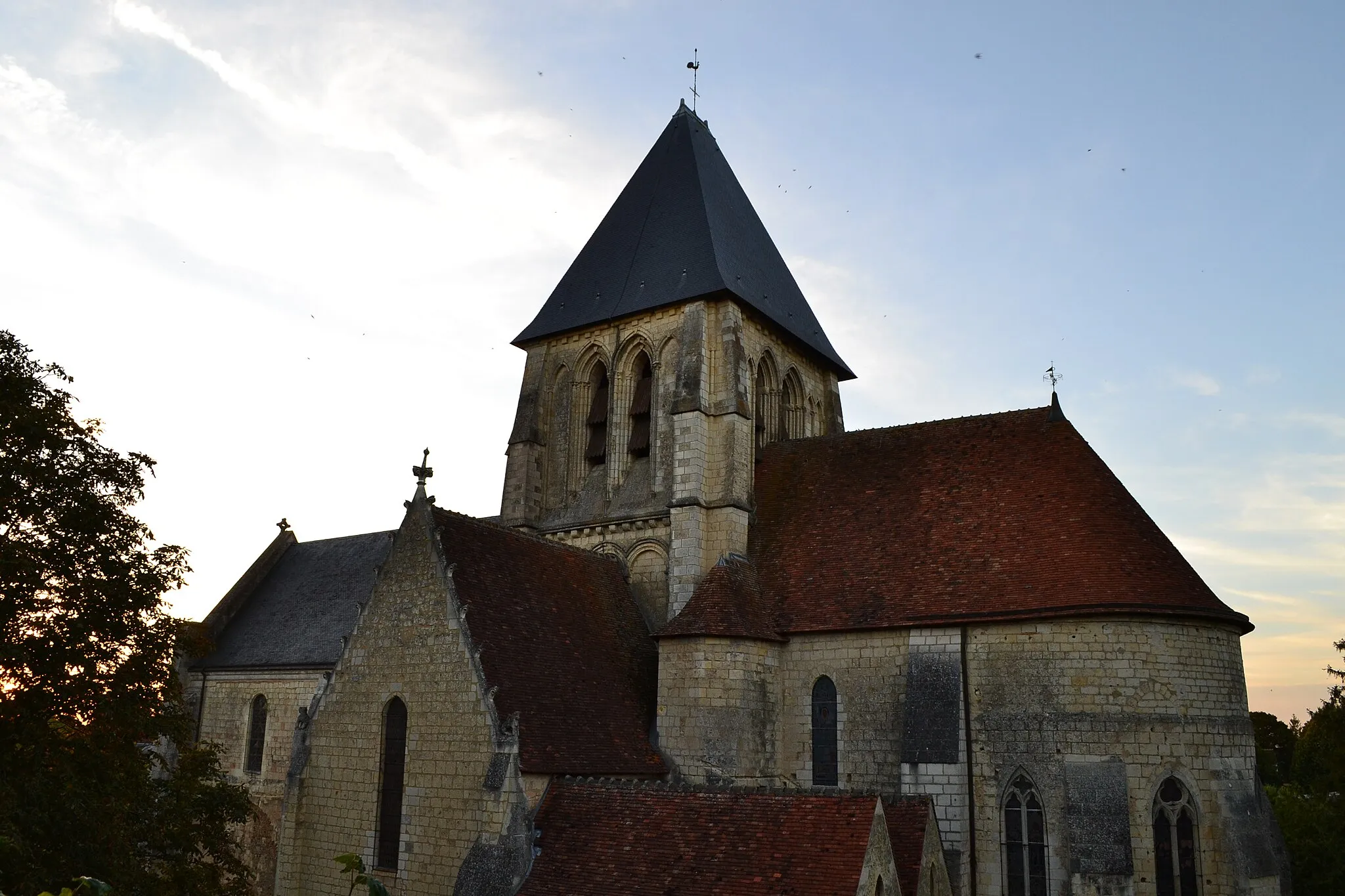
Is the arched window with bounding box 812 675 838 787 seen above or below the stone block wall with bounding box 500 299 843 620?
below

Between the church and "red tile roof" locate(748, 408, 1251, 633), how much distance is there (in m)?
0.07

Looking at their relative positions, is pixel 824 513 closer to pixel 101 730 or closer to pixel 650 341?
pixel 650 341

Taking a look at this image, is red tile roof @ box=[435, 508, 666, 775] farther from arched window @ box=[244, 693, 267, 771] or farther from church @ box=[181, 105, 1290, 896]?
arched window @ box=[244, 693, 267, 771]

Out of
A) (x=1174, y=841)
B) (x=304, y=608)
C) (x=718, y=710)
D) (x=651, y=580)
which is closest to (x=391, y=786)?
(x=718, y=710)

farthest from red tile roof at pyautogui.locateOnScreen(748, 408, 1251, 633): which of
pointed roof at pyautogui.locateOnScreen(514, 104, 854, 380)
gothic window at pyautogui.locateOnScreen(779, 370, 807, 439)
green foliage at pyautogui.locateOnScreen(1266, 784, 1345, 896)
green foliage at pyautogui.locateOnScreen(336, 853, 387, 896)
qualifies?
green foliage at pyautogui.locateOnScreen(336, 853, 387, 896)

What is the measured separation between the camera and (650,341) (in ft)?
85.0

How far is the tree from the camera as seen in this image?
12.5m

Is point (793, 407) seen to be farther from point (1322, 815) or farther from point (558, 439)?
point (1322, 815)

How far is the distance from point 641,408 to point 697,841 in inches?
520

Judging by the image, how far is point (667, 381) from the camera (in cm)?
2538

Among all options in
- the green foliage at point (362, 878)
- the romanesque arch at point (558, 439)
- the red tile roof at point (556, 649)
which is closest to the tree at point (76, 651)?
the red tile roof at point (556, 649)

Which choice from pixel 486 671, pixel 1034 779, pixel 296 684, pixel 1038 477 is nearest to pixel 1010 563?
pixel 1038 477

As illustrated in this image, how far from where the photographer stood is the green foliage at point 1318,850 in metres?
25.4

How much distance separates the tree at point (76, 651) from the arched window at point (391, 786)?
10.4 ft
